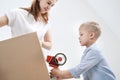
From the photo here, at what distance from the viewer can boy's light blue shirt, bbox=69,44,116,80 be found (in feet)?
3.06

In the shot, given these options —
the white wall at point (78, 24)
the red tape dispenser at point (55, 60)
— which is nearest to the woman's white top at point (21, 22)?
the red tape dispenser at point (55, 60)

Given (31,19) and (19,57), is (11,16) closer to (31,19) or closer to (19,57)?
(31,19)

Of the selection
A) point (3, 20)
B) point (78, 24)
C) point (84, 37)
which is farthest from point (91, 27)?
point (78, 24)

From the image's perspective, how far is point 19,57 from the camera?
29.1 inches

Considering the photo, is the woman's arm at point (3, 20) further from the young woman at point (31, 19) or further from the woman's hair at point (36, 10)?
the woman's hair at point (36, 10)

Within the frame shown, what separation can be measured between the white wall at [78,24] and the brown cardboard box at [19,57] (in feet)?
2.70

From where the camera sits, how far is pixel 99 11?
70.6 inches

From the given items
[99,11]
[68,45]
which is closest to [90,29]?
[68,45]

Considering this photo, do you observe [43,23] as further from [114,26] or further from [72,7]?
[114,26]

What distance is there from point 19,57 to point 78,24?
106 centimetres

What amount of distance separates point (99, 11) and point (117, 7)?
18 centimetres

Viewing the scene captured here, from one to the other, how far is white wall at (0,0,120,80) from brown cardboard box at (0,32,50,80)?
0.82m

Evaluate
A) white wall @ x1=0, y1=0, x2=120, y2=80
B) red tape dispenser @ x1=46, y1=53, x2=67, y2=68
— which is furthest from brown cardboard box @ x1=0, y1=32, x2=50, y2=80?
white wall @ x1=0, y1=0, x2=120, y2=80

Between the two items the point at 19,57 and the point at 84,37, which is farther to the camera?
the point at 84,37
